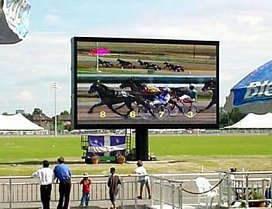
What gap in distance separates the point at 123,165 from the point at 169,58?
24.9 feet

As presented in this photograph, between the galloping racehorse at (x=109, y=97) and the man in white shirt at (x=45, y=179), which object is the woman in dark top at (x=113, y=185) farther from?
the galloping racehorse at (x=109, y=97)

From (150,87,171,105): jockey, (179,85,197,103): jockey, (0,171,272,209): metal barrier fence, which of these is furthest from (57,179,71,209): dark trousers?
(179,85,197,103): jockey

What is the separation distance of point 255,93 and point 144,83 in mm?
32461

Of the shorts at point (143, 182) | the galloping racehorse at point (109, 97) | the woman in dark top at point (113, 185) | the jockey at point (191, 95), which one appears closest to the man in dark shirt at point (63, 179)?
the woman in dark top at point (113, 185)

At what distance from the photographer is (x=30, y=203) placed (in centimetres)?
2534

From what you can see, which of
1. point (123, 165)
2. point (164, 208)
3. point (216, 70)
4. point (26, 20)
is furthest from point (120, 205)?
point (216, 70)

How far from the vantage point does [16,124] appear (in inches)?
2852

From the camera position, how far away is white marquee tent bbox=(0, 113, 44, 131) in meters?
69.9

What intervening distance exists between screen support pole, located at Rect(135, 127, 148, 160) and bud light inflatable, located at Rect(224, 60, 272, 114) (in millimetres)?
32956

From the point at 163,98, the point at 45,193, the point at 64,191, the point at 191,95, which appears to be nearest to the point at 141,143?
the point at 163,98

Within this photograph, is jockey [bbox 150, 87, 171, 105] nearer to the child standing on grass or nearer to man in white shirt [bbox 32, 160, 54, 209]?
the child standing on grass

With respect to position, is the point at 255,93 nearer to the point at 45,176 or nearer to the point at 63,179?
the point at 63,179

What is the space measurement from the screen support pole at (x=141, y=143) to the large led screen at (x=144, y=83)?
1505 millimetres

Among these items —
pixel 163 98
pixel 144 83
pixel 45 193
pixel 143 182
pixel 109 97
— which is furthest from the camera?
pixel 163 98
